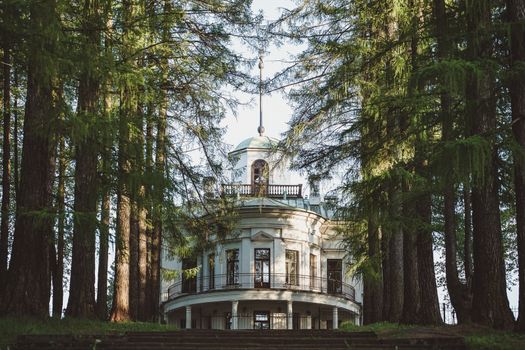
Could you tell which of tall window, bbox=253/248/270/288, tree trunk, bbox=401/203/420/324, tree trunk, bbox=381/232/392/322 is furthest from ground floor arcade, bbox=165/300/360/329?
tree trunk, bbox=401/203/420/324

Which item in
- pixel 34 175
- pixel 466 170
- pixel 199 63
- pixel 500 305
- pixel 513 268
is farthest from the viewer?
pixel 513 268

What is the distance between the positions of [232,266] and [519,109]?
91.5 ft

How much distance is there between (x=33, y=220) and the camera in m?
12.3

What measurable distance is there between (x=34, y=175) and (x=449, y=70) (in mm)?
7455

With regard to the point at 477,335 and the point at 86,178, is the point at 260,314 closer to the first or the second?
the point at 86,178

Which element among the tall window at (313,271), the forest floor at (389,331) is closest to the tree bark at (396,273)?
the forest floor at (389,331)

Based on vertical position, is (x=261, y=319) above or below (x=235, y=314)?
below

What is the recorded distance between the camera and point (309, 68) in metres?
19.8

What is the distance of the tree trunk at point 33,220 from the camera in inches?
490

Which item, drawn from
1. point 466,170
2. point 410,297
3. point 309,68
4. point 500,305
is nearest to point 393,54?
point 309,68

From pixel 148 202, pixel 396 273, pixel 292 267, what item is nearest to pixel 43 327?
pixel 148 202

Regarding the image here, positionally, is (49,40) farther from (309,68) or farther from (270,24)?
(309,68)

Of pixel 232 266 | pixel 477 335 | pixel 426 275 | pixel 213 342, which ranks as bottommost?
pixel 213 342

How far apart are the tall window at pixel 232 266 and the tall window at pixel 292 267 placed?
250cm
